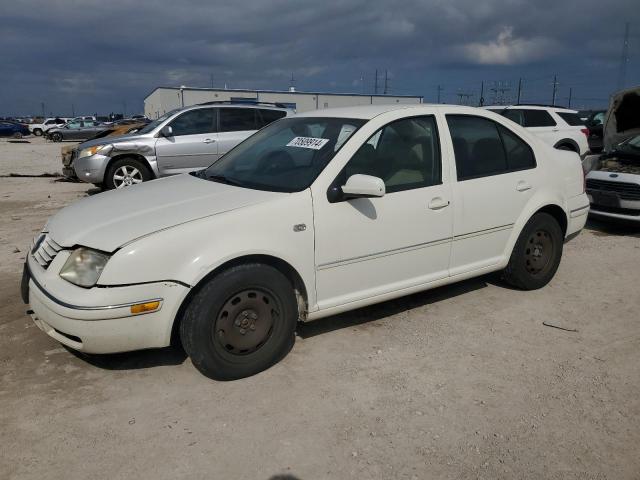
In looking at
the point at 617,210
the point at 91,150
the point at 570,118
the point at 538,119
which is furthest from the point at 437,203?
the point at 570,118

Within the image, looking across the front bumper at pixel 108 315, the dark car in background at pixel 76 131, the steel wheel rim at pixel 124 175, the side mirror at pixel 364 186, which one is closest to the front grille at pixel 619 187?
the side mirror at pixel 364 186

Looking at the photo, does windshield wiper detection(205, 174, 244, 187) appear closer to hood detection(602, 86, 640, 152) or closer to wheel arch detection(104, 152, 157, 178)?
wheel arch detection(104, 152, 157, 178)

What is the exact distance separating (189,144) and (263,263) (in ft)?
22.2

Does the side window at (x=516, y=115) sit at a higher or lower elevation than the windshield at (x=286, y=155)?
higher

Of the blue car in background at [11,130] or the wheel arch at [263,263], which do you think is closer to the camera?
the wheel arch at [263,263]

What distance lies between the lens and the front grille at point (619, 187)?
272 inches

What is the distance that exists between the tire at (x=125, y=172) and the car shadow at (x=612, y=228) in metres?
7.53

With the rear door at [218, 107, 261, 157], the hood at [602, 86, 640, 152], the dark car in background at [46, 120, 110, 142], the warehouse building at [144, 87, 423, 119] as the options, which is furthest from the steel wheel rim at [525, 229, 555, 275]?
the warehouse building at [144, 87, 423, 119]

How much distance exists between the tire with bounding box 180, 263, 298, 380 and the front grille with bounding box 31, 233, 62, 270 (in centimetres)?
96

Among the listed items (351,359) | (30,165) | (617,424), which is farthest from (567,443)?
(30,165)

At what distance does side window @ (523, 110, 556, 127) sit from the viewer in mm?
11663

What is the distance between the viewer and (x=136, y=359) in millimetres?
3506

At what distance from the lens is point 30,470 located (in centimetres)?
246

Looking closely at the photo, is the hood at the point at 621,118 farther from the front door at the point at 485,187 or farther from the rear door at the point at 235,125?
the rear door at the point at 235,125
